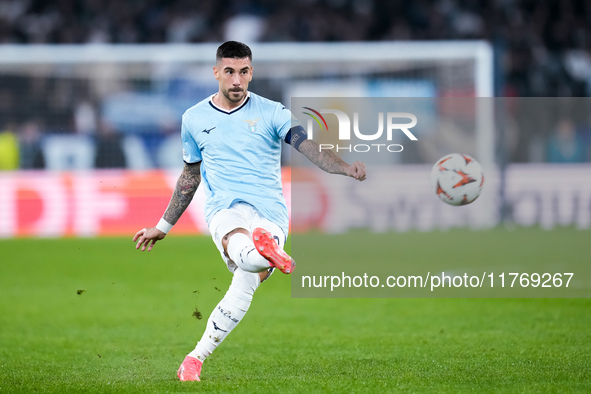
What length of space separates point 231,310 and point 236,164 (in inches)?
37.2

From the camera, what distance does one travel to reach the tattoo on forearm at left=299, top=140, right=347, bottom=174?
581 centimetres

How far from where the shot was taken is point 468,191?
6844mm

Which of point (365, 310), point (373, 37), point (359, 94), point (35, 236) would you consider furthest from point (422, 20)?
point (365, 310)

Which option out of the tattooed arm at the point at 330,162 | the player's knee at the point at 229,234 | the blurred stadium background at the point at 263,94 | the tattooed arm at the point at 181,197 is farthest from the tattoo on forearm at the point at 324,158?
the blurred stadium background at the point at 263,94

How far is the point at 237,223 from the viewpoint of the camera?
6035 millimetres

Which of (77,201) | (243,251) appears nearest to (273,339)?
(243,251)

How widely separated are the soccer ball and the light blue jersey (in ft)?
4.30

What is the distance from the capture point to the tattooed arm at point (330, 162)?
5617mm

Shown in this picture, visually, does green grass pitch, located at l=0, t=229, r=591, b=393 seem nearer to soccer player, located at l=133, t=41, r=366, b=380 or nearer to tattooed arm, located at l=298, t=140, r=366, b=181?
soccer player, located at l=133, t=41, r=366, b=380

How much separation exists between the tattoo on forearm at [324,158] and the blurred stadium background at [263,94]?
12.0 m

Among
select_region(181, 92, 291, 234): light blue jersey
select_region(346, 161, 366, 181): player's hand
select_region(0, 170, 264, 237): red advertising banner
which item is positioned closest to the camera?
select_region(346, 161, 366, 181): player's hand

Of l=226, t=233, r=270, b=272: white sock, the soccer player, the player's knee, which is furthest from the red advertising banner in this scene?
l=226, t=233, r=270, b=272: white sock

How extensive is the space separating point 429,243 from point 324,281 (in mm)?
3760

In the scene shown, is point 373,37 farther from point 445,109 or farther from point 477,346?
point 477,346
